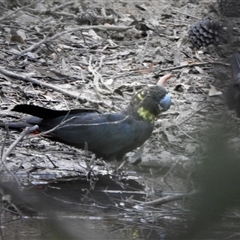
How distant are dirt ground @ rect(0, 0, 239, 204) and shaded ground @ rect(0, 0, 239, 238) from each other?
1cm

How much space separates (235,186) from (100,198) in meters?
3.33

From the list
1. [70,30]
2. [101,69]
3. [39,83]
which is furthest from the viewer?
[101,69]

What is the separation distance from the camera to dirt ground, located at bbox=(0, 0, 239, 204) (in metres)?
5.84

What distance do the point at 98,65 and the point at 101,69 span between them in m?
0.11

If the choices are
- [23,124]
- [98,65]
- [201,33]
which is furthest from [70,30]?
[23,124]

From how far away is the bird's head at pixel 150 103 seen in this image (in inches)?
217

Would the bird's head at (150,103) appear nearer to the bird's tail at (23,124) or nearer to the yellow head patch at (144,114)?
the yellow head patch at (144,114)

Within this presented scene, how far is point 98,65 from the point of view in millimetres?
7895

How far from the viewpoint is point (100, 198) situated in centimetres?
489

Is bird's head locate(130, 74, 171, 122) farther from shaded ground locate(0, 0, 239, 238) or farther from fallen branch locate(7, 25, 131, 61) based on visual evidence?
fallen branch locate(7, 25, 131, 61)

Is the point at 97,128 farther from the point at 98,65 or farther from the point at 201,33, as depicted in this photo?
the point at 201,33

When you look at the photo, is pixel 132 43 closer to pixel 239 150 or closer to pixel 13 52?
pixel 13 52

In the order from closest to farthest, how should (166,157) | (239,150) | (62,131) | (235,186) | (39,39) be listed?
(235,186) → (239,150) → (62,131) → (166,157) → (39,39)

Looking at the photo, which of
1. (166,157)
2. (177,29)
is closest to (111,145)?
(166,157)
